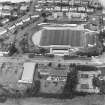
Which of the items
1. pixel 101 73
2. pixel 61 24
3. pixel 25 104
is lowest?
pixel 25 104

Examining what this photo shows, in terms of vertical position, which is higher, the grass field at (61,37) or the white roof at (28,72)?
the grass field at (61,37)

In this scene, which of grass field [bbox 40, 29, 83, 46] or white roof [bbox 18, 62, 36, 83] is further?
grass field [bbox 40, 29, 83, 46]

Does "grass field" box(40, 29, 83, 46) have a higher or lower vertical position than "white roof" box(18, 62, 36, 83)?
higher

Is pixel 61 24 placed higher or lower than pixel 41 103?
higher

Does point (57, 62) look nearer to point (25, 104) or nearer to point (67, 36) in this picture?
point (67, 36)

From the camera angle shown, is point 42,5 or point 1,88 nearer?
point 1,88

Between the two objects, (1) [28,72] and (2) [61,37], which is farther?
(2) [61,37]

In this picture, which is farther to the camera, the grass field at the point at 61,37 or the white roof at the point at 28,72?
the grass field at the point at 61,37

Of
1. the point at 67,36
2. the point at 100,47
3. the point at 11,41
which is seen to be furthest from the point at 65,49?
the point at 11,41

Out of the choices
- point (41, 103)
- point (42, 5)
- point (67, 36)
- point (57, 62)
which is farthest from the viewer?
point (42, 5)

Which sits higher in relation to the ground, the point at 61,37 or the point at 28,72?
the point at 61,37

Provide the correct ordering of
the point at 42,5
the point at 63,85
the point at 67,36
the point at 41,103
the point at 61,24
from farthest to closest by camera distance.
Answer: the point at 42,5 → the point at 61,24 → the point at 67,36 → the point at 63,85 → the point at 41,103
